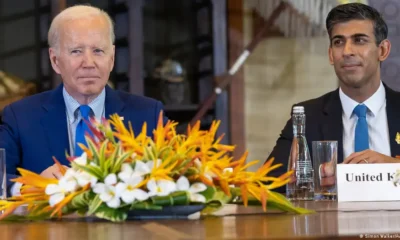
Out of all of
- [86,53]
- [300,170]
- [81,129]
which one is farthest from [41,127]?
[300,170]

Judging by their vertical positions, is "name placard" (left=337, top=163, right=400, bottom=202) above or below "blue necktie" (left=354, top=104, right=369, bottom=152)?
below

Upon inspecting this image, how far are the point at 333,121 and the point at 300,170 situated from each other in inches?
26.2

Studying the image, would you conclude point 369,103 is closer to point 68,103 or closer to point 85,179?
point 68,103

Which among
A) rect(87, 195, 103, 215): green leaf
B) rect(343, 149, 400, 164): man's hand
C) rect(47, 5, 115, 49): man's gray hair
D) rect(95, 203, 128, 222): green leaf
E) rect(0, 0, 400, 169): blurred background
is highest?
rect(0, 0, 400, 169): blurred background

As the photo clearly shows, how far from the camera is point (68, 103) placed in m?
3.03

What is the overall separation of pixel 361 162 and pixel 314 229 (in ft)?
3.29

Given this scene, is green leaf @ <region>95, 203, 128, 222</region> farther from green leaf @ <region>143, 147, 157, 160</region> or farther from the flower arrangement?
green leaf @ <region>143, 147, 157, 160</region>

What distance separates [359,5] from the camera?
3.31m

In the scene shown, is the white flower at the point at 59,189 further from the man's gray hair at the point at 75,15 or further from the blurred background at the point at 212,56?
the blurred background at the point at 212,56

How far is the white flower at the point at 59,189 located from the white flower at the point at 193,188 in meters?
0.21

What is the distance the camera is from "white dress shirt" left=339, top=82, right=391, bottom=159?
3156mm

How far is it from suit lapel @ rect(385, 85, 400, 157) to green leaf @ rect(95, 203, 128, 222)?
1483 millimetres

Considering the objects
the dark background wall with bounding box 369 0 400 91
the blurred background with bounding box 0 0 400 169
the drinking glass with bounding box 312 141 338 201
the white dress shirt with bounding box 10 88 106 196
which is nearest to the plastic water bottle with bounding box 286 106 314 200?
the drinking glass with bounding box 312 141 338 201

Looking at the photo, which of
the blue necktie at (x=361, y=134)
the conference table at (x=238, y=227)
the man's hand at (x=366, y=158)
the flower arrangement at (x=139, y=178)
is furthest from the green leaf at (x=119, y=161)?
the blue necktie at (x=361, y=134)
